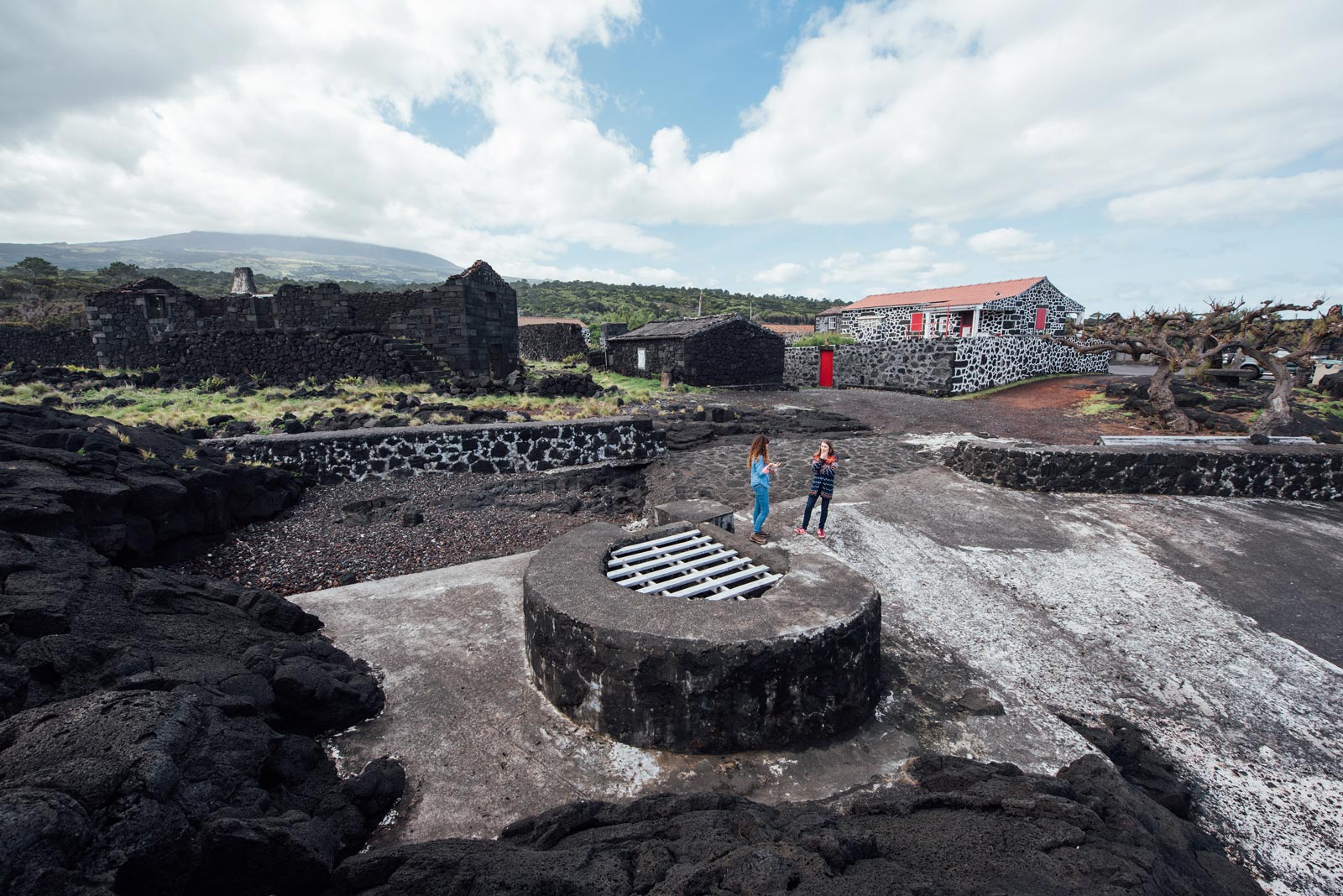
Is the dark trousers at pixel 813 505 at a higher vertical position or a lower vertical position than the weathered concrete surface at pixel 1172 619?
higher

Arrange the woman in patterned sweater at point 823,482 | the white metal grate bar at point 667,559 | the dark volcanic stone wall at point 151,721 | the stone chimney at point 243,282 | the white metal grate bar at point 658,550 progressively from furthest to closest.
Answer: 1. the stone chimney at point 243,282
2. the woman in patterned sweater at point 823,482
3. the white metal grate bar at point 658,550
4. the white metal grate bar at point 667,559
5. the dark volcanic stone wall at point 151,721

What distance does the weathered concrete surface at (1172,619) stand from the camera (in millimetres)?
3434

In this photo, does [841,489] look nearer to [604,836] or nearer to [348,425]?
[604,836]

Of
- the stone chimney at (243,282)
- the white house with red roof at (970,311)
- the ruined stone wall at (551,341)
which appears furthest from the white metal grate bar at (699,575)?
the ruined stone wall at (551,341)

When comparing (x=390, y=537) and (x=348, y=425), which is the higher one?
(x=348, y=425)

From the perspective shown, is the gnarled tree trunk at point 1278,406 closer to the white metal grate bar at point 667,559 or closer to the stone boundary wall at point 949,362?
the stone boundary wall at point 949,362

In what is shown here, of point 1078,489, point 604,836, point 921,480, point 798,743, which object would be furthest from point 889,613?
point 1078,489

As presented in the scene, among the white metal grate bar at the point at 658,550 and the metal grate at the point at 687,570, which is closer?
the metal grate at the point at 687,570

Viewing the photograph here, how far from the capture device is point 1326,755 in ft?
12.2

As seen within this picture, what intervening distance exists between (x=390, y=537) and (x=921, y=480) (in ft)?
26.0

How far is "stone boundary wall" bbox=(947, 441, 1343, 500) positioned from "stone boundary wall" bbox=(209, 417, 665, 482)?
6.80m

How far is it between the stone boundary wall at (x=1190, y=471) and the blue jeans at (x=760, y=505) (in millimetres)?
4964

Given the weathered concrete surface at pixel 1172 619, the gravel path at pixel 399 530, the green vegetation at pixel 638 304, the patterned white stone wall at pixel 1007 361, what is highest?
the green vegetation at pixel 638 304

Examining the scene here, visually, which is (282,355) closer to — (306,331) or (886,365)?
(306,331)
